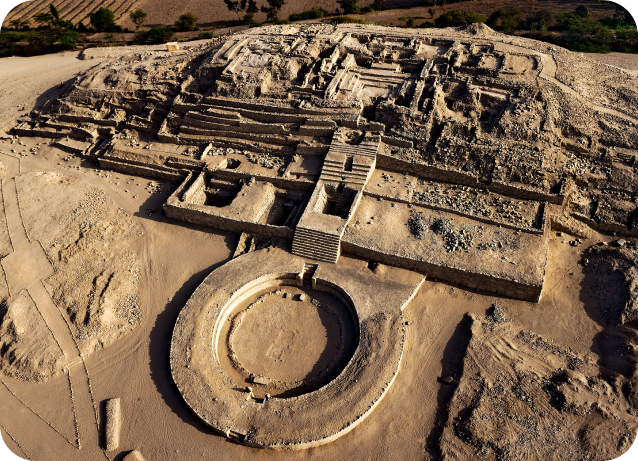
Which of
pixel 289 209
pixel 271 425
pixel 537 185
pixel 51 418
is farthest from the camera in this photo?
pixel 289 209

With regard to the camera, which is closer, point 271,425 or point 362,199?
point 271,425

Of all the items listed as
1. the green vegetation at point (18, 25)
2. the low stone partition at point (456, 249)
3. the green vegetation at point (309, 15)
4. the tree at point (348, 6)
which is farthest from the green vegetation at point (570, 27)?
the green vegetation at point (18, 25)

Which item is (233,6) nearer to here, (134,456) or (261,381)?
(261,381)

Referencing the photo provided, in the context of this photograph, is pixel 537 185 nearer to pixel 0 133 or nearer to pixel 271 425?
pixel 271 425

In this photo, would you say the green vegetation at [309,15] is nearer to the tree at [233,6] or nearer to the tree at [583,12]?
the tree at [233,6]

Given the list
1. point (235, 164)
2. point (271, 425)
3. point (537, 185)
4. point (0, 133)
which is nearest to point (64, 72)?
point (0, 133)

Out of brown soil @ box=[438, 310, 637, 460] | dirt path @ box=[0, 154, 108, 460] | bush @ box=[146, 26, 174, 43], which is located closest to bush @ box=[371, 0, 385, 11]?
bush @ box=[146, 26, 174, 43]
